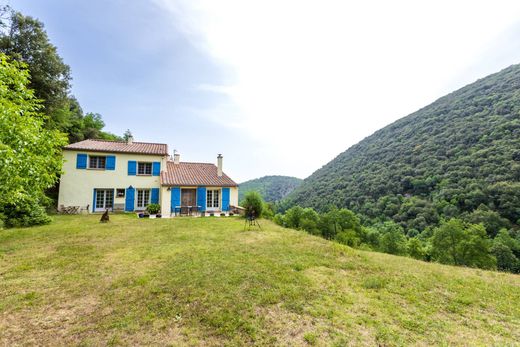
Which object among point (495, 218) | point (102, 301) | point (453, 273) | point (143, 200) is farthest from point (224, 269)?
point (495, 218)

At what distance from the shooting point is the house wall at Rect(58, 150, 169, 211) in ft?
52.6

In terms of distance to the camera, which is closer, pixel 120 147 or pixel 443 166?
pixel 120 147

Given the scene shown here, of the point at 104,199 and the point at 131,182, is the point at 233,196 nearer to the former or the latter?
the point at 131,182

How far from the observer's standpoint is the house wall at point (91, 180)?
52.6 feet

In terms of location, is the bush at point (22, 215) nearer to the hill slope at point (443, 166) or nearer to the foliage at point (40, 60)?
the foliage at point (40, 60)

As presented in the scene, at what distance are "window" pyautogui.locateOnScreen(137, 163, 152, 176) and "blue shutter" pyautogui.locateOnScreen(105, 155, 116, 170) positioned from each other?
5.74ft

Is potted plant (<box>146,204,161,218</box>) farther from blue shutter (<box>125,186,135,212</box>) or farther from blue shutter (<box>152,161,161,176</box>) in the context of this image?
blue shutter (<box>152,161,161,176</box>)

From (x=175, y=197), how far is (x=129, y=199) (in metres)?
3.97

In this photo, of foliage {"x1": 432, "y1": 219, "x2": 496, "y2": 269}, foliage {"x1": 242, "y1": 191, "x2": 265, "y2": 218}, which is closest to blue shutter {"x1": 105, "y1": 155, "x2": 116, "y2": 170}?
foliage {"x1": 242, "y1": 191, "x2": 265, "y2": 218}

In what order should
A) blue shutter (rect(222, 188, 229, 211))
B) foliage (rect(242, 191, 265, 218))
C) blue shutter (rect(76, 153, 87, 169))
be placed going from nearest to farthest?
foliage (rect(242, 191, 265, 218)) < blue shutter (rect(76, 153, 87, 169)) < blue shutter (rect(222, 188, 229, 211))

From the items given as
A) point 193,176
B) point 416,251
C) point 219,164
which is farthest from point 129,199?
point 416,251

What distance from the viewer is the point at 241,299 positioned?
3.97 meters

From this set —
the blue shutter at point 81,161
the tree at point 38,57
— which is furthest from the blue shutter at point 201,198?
the tree at point 38,57

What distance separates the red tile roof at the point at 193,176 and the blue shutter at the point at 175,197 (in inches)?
20.8
